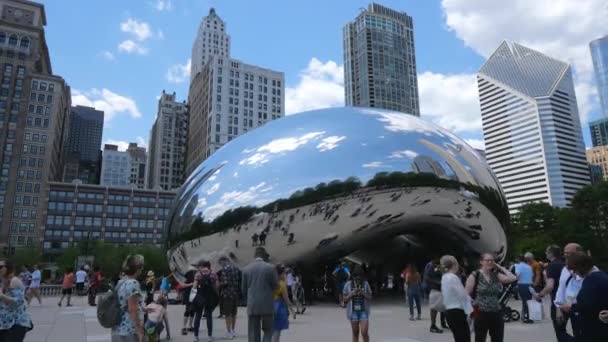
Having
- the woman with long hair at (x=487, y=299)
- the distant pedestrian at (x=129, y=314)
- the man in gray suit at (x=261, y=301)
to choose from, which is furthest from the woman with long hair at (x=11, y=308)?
the woman with long hair at (x=487, y=299)

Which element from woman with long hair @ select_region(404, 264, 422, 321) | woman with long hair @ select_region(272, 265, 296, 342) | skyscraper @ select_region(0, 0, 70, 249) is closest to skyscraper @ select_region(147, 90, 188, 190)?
skyscraper @ select_region(0, 0, 70, 249)

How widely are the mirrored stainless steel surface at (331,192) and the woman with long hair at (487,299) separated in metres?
6.10

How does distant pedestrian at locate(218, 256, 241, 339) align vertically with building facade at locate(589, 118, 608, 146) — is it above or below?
below

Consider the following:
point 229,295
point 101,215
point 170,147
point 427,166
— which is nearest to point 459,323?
point 229,295

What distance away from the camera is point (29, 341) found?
8.12 m

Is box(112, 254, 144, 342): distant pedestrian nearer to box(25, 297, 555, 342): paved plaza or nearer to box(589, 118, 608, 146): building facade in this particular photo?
box(25, 297, 555, 342): paved plaza

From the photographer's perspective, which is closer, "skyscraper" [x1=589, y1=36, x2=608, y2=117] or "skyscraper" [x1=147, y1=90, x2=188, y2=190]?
"skyscraper" [x1=147, y1=90, x2=188, y2=190]

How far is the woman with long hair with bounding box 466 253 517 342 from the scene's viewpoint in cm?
510

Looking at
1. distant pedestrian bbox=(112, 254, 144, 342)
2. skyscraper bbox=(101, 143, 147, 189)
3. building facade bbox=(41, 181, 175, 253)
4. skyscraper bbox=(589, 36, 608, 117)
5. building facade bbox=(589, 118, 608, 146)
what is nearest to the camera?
distant pedestrian bbox=(112, 254, 144, 342)

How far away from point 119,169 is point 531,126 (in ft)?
480

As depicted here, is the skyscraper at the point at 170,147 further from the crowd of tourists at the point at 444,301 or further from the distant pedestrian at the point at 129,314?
the distant pedestrian at the point at 129,314

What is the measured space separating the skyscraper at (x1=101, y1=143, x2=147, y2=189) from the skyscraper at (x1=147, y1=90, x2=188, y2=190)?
2447 cm

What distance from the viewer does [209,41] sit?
14950 cm

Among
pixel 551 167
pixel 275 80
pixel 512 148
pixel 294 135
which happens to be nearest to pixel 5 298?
pixel 294 135
